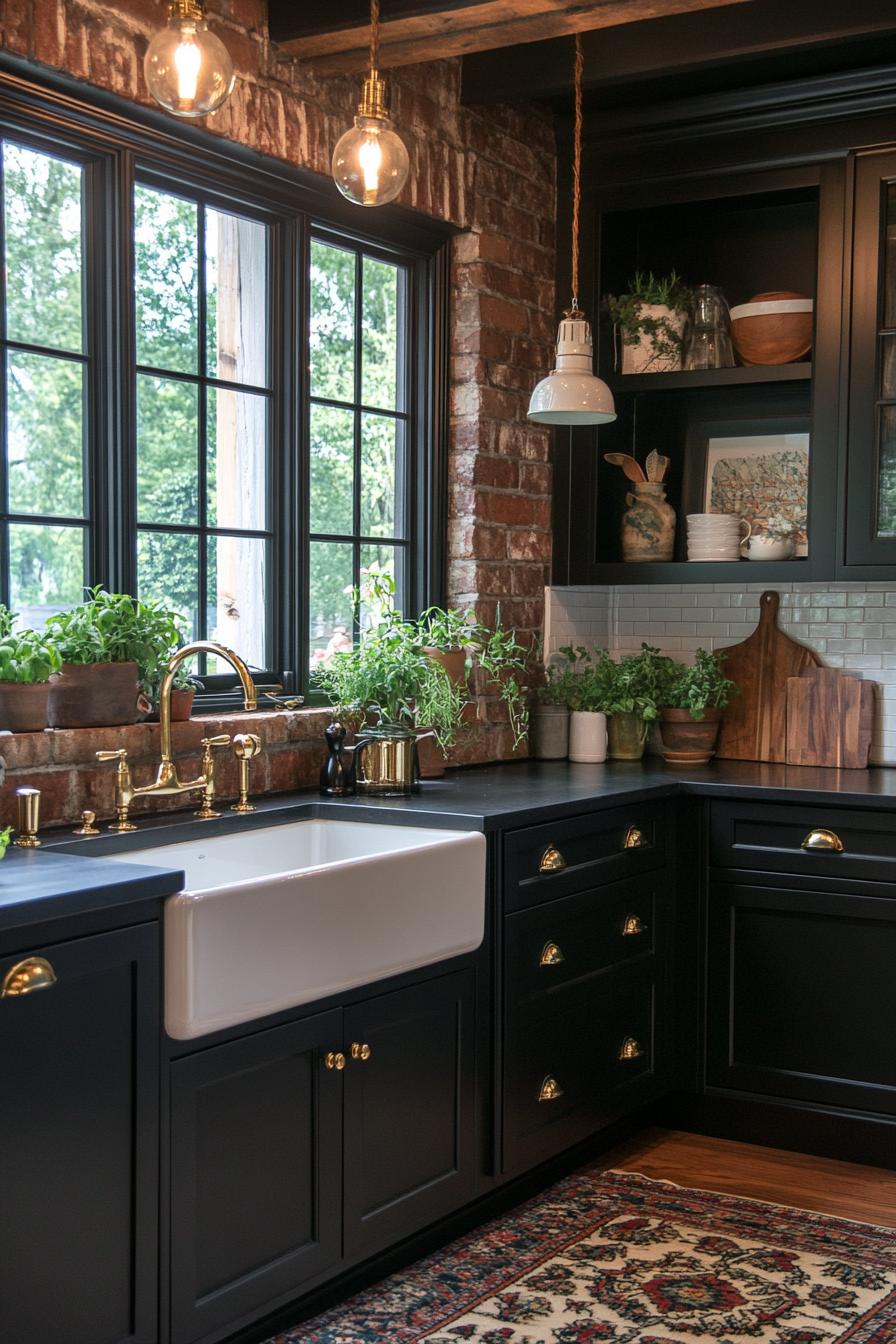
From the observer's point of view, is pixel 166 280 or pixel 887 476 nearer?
pixel 166 280

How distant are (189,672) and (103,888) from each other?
1.27 meters

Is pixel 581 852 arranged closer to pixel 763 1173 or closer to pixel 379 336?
pixel 763 1173

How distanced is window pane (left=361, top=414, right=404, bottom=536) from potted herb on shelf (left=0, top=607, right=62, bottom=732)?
4.27 ft

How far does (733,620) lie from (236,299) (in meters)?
1.85

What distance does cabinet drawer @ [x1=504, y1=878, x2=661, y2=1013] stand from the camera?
10.4 ft

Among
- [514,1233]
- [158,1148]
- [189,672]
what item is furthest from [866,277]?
[158,1148]

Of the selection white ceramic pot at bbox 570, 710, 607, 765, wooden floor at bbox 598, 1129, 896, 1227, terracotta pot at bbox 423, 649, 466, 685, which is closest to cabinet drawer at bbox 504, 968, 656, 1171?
wooden floor at bbox 598, 1129, 896, 1227

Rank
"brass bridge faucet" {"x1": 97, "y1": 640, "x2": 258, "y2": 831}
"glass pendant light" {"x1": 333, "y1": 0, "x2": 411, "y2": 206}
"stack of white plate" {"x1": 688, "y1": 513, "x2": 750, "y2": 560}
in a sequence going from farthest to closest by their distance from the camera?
"stack of white plate" {"x1": 688, "y1": 513, "x2": 750, "y2": 560}
"brass bridge faucet" {"x1": 97, "y1": 640, "x2": 258, "y2": 831}
"glass pendant light" {"x1": 333, "y1": 0, "x2": 411, "y2": 206}

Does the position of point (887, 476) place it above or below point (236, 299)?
below

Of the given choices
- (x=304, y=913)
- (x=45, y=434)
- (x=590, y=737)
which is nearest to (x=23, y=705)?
(x=45, y=434)

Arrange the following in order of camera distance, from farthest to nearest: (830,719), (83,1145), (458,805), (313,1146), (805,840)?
(830,719), (805,840), (458,805), (313,1146), (83,1145)

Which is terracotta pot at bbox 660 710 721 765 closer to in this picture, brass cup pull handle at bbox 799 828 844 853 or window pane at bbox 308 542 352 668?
brass cup pull handle at bbox 799 828 844 853

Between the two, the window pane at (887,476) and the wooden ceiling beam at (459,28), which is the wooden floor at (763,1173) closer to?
the window pane at (887,476)

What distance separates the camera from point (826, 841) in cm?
358
